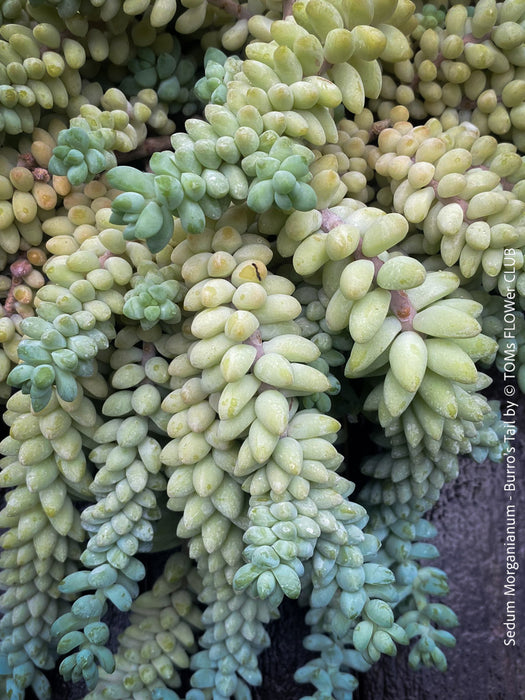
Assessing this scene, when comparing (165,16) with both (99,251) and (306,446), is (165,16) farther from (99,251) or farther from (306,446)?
(306,446)

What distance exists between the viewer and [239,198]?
2.18 feet

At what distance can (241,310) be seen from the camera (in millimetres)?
652

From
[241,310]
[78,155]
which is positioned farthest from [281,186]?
[78,155]

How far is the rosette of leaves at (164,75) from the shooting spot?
2.82 ft

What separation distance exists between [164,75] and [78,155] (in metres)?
0.25

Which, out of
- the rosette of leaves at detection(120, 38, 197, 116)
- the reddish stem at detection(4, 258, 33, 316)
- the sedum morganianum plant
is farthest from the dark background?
the rosette of leaves at detection(120, 38, 197, 116)

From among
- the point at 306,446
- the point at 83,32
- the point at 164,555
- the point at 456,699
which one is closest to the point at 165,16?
the point at 83,32

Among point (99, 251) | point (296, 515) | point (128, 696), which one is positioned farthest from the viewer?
point (128, 696)

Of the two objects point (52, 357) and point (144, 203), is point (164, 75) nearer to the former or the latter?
point (144, 203)

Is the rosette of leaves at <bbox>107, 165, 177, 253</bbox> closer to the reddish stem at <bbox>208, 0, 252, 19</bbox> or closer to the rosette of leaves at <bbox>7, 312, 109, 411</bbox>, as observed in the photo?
the rosette of leaves at <bbox>7, 312, 109, 411</bbox>

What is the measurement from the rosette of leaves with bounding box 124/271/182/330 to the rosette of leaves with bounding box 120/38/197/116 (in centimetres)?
31

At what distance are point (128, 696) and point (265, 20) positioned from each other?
2.80 feet

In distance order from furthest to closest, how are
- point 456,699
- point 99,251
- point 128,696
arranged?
1. point 456,699
2. point 128,696
3. point 99,251

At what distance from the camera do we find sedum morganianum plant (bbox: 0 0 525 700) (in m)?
0.64
